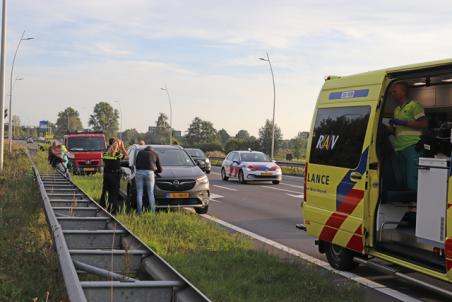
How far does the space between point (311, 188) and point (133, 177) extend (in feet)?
20.1

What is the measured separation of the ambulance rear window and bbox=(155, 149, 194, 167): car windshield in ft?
20.6

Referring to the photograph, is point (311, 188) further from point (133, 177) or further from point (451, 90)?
point (133, 177)

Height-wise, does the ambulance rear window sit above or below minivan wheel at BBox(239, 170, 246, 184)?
above

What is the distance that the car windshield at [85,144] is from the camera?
90.0 ft

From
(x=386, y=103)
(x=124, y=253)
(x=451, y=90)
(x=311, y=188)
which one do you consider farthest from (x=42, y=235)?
(x=451, y=90)

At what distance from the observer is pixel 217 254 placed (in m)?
7.73

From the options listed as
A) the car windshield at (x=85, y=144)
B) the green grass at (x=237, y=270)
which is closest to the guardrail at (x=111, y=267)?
the green grass at (x=237, y=270)

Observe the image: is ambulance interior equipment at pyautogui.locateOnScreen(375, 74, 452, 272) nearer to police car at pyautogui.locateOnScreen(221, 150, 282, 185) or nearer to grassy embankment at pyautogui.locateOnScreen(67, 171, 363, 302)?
grassy embankment at pyautogui.locateOnScreen(67, 171, 363, 302)

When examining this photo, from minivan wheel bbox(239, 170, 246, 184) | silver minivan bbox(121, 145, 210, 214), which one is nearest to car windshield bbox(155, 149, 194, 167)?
silver minivan bbox(121, 145, 210, 214)

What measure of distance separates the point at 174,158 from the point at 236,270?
24.2 feet

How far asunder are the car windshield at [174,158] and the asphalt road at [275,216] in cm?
Result: 143

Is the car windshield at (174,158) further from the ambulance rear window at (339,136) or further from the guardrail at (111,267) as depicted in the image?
the ambulance rear window at (339,136)

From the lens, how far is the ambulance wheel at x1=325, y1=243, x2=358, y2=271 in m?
7.28

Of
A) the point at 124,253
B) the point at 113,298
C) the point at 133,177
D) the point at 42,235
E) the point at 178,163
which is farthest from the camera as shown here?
the point at 178,163
